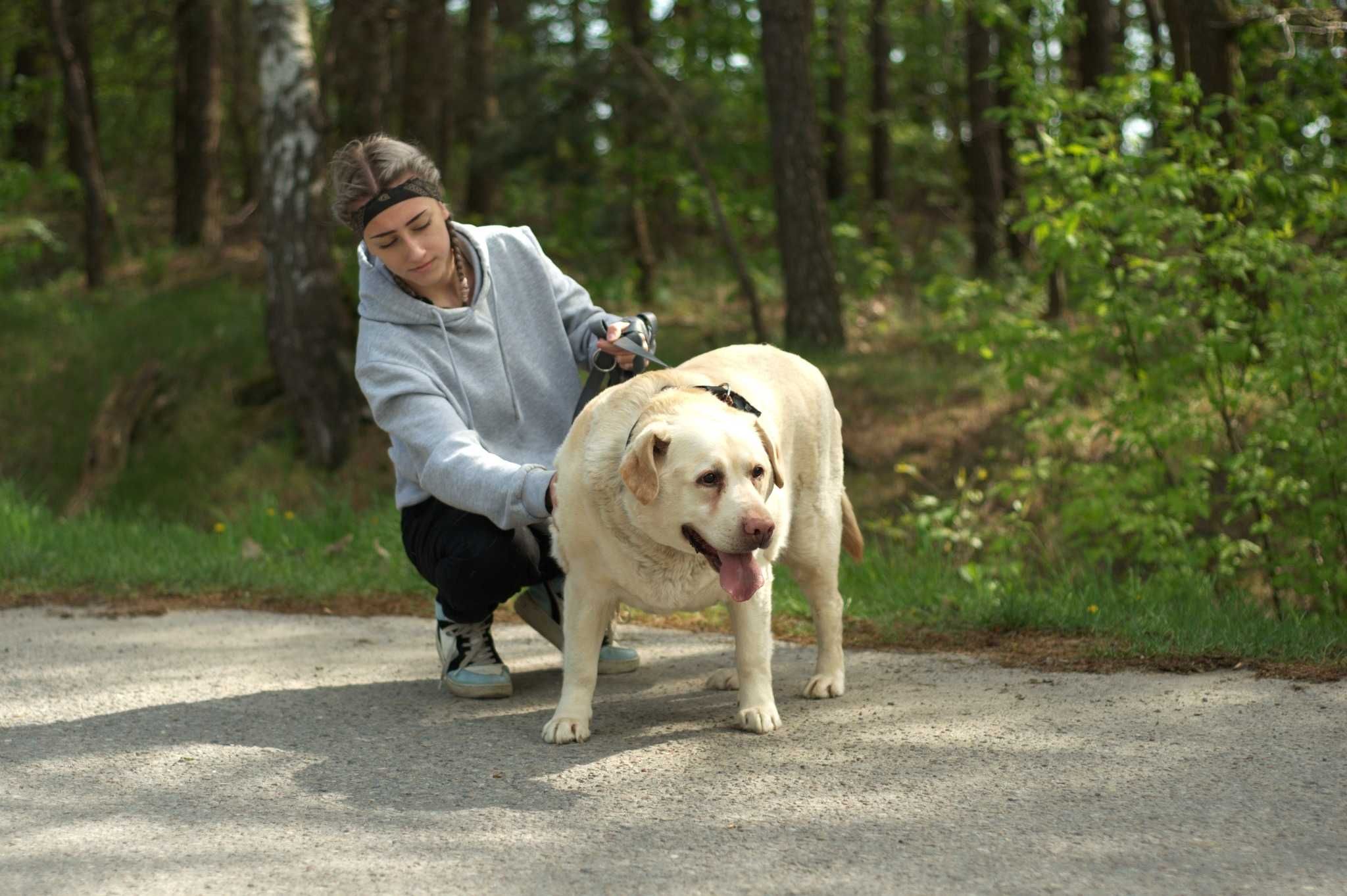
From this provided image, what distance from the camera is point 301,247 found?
10.6m

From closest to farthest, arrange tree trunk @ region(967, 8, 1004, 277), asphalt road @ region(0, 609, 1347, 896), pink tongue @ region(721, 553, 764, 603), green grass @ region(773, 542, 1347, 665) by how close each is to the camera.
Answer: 1. asphalt road @ region(0, 609, 1347, 896)
2. pink tongue @ region(721, 553, 764, 603)
3. green grass @ region(773, 542, 1347, 665)
4. tree trunk @ region(967, 8, 1004, 277)

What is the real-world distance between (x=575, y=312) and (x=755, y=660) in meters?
1.76

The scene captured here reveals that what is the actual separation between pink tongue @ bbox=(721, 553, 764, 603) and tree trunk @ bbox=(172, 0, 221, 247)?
16377mm

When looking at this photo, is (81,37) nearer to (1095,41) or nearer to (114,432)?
(114,432)

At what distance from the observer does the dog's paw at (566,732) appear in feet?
13.0

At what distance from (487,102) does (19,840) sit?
17689mm

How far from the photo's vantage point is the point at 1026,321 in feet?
23.9

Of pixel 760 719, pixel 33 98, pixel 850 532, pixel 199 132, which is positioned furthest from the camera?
pixel 33 98

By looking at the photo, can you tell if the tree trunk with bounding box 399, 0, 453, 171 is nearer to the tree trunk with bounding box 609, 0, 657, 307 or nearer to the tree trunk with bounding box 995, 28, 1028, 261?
the tree trunk with bounding box 609, 0, 657, 307

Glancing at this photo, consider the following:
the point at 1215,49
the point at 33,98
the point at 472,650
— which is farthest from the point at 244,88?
the point at 472,650

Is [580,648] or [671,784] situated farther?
[580,648]

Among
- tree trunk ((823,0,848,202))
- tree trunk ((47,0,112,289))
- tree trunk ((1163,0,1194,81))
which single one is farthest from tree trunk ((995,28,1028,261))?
tree trunk ((47,0,112,289))

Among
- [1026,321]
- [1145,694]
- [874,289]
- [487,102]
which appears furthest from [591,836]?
[487,102]

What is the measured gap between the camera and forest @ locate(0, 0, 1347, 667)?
6.51m
